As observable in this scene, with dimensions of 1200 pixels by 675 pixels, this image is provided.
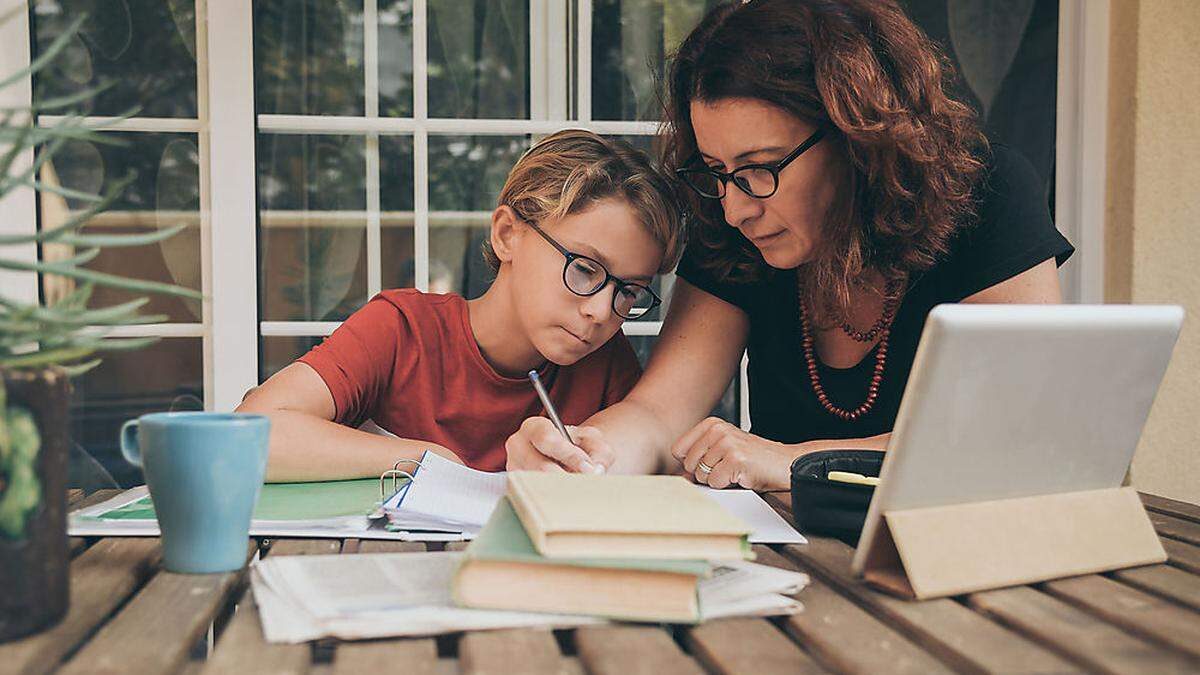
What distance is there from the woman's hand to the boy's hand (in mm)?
114

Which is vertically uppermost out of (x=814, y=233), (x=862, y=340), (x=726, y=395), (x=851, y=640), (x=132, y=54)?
(x=132, y=54)

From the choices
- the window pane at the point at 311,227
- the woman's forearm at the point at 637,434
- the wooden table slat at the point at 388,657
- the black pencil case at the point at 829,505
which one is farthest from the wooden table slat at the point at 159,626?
the window pane at the point at 311,227

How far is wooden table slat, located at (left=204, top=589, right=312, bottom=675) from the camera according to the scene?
664 mm

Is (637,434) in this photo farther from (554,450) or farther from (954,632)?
(954,632)

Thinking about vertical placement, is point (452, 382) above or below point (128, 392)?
above

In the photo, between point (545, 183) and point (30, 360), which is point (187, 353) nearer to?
point (545, 183)

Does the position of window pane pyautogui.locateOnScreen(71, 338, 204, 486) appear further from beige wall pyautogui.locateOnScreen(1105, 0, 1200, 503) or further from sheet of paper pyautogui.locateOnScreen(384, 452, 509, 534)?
beige wall pyautogui.locateOnScreen(1105, 0, 1200, 503)

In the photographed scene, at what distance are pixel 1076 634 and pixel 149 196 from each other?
8.23 ft

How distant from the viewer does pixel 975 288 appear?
1530 millimetres

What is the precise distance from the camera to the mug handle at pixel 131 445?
0.93m

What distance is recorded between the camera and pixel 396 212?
2.77m

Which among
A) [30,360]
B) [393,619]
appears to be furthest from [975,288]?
[30,360]

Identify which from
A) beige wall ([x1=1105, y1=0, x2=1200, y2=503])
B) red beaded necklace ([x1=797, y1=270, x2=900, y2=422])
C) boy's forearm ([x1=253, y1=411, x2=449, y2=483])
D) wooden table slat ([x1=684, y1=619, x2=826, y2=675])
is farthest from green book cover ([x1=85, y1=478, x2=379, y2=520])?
beige wall ([x1=1105, y1=0, x2=1200, y2=503])

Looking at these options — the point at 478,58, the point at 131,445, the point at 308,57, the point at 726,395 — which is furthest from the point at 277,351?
the point at 131,445
